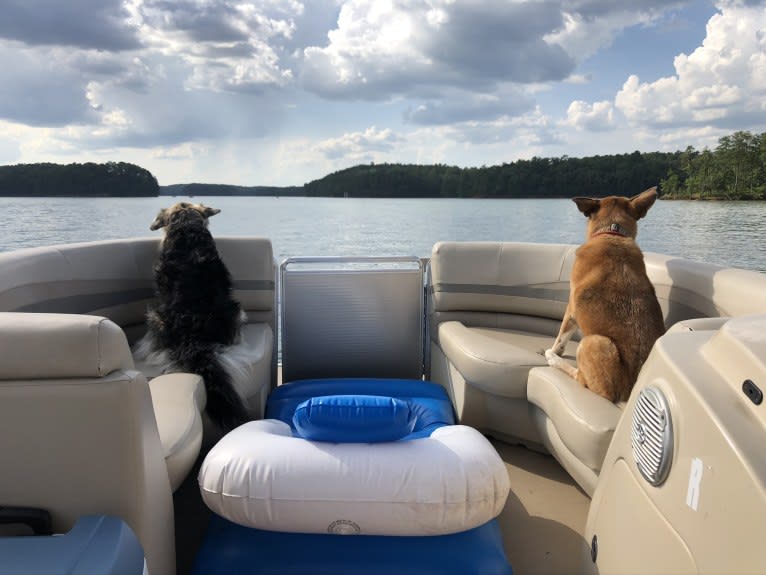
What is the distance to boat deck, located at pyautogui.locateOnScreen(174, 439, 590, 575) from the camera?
7.68ft

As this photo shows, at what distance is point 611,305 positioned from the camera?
280 cm

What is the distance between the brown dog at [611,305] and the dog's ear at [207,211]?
8.21 ft

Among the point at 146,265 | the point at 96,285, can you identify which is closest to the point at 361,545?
the point at 96,285

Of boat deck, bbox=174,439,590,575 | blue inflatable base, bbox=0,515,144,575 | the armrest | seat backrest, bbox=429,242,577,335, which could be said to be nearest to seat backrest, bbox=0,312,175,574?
blue inflatable base, bbox=0,515,144,575

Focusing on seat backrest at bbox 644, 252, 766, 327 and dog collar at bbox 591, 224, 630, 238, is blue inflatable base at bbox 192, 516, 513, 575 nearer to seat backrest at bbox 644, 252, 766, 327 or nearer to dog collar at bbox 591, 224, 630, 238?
seat backrest at bbox 644, 252, 766, 327

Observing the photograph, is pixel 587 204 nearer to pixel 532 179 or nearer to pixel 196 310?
pixel 196 310

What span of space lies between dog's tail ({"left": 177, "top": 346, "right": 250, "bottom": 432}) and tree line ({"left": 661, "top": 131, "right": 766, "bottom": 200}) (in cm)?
1444

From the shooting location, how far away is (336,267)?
14.1ft

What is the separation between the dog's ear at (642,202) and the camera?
3.32 m

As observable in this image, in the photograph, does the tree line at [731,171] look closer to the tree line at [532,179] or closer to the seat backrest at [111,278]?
A: the tree line at [532,179]

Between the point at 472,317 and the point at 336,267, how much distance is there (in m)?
1.12

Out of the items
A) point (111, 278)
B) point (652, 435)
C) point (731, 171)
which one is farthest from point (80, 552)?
point (731, 171)

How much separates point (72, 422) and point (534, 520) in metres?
2.08

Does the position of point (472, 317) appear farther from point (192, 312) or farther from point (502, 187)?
point (502, 187)
